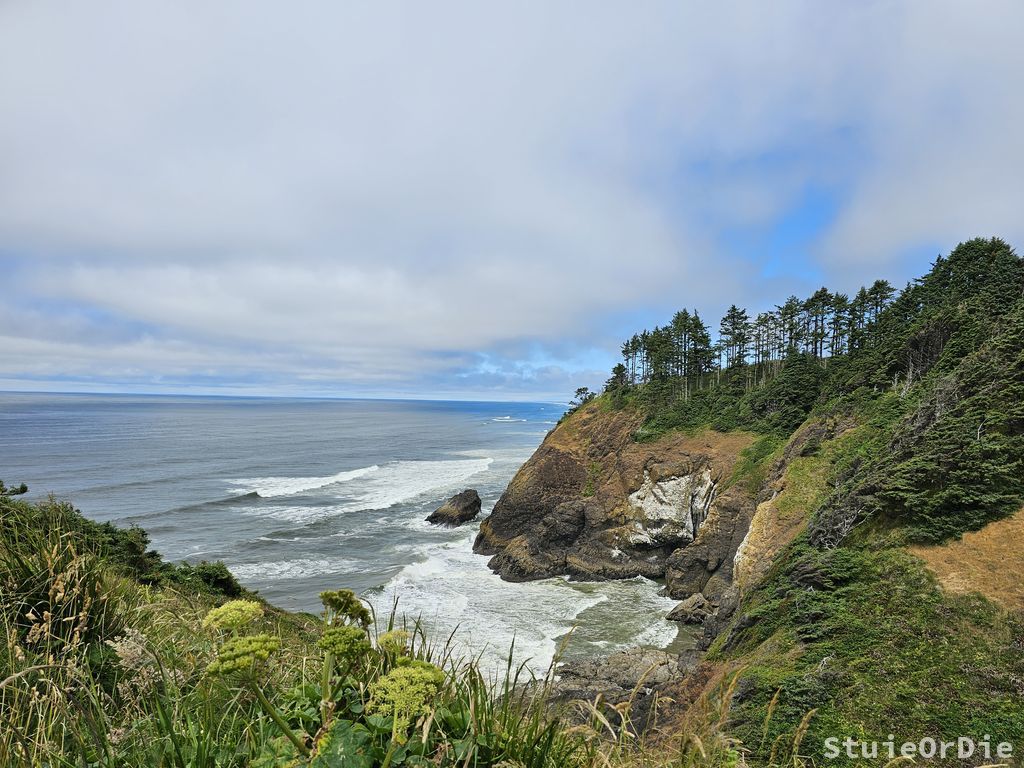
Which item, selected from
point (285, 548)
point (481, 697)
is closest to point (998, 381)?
point (481, 697)

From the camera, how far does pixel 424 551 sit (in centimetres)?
3550

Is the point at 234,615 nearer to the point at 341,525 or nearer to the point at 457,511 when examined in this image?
the point at 457,511

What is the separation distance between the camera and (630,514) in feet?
110

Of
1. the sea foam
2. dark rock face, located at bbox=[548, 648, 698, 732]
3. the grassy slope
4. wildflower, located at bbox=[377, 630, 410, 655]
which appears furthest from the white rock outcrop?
the sea foam

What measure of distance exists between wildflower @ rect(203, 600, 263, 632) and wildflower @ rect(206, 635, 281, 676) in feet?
0.39

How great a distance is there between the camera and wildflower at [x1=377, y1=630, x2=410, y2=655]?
2474mm

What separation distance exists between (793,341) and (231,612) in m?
60.9

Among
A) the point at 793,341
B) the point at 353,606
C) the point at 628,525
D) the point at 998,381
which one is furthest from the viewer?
the point at 793,341

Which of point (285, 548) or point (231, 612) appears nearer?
point (231, 612)

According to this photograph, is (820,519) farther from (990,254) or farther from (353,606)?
(990,254)

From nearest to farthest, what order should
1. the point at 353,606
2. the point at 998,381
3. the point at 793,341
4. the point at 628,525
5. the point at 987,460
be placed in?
the point at 353,606 < the point at 987,460 < the point at 998,381 < the point at 628,525 < the point at 793,341

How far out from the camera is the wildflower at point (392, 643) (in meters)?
2.47

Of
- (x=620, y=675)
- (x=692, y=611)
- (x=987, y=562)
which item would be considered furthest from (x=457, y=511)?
(x=987, y=562)

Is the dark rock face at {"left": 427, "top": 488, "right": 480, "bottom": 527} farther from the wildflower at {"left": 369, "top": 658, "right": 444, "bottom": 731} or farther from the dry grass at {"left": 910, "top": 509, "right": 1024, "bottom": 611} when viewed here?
the wildflower at {"left": 369, "top": 658, "right": 444, "bottom": 731}
